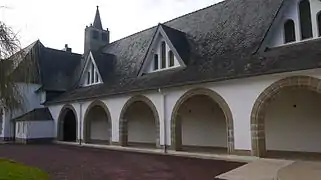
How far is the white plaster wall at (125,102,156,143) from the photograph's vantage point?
21.9m

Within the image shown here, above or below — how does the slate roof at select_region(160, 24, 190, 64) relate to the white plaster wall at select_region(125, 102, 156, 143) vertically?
above

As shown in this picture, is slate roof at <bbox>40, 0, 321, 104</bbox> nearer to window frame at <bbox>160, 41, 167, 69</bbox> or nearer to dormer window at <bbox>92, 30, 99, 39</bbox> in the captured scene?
window frame at <bbox>160, 41, 167, 69</bbox>

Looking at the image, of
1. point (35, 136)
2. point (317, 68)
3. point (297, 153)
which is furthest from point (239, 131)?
point (35, 136)

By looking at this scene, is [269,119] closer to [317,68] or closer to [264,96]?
[264,96]

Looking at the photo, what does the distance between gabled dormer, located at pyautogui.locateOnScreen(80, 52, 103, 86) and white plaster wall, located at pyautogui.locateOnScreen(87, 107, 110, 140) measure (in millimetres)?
2561

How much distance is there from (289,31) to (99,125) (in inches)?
715

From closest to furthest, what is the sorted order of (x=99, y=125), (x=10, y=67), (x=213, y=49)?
(x=10, y=67)
(x=213, y=49)
(x=99, y=125)

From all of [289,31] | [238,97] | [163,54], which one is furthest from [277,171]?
[163,54]

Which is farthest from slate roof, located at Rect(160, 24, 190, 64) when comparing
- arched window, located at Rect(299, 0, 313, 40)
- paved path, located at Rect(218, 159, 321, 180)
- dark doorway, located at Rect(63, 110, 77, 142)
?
dark doorway, located at Rect(63, 110, 77, 142)

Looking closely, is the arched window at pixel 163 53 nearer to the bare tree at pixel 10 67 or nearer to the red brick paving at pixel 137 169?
the red brick paving at pixel 137 169

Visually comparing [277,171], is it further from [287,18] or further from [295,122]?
[287,18]

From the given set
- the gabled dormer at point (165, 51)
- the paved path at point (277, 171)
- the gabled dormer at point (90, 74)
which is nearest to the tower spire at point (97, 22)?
the gabled dormer at point (90, 74)

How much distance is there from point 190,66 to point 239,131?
15.4 feet

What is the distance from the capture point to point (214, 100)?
1391 cm
